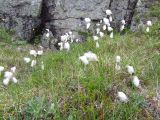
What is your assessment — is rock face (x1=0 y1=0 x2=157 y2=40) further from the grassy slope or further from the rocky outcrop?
the grassy slope

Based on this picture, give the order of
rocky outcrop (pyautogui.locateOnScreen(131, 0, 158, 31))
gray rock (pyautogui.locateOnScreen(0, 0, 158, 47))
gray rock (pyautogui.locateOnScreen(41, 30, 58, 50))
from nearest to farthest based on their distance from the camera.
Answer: rocky outcrop (pyautogui.locateOnScreen(131, 0, 158, 31)) → gray rock (pyautogui.locateOnScreen(41, 30, 58, 50)) → gray rock (pyautogui.locateOnScreen(0, 0, 158, 47))

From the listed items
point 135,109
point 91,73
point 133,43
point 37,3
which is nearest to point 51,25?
point 37,3

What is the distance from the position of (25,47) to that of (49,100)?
18.7 ft

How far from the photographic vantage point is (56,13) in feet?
36.1

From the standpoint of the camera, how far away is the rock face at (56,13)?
35.6 ft

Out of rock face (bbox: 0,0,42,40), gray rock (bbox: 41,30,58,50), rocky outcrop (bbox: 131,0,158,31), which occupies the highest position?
rocky outcrop (bbox: 131,0,158,31)

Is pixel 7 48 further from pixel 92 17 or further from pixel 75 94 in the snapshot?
pixel 75 94

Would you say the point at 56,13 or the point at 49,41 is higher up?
the point at 56,13

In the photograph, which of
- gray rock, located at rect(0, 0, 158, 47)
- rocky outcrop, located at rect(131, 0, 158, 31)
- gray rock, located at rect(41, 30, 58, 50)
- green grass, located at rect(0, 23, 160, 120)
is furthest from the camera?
gray rock, located at rect(0, 0, 158, 47)

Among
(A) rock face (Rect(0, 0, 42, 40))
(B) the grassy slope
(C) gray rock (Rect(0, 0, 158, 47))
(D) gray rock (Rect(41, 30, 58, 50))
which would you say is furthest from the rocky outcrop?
(B) the grassy slope

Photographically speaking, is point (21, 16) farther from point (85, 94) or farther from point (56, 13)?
point (85, 94)

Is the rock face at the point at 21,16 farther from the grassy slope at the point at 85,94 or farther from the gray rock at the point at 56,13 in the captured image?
the grassy slope at the point at 85,94

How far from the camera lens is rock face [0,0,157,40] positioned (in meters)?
10.8

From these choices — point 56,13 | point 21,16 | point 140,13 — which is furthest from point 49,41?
point 140,13
